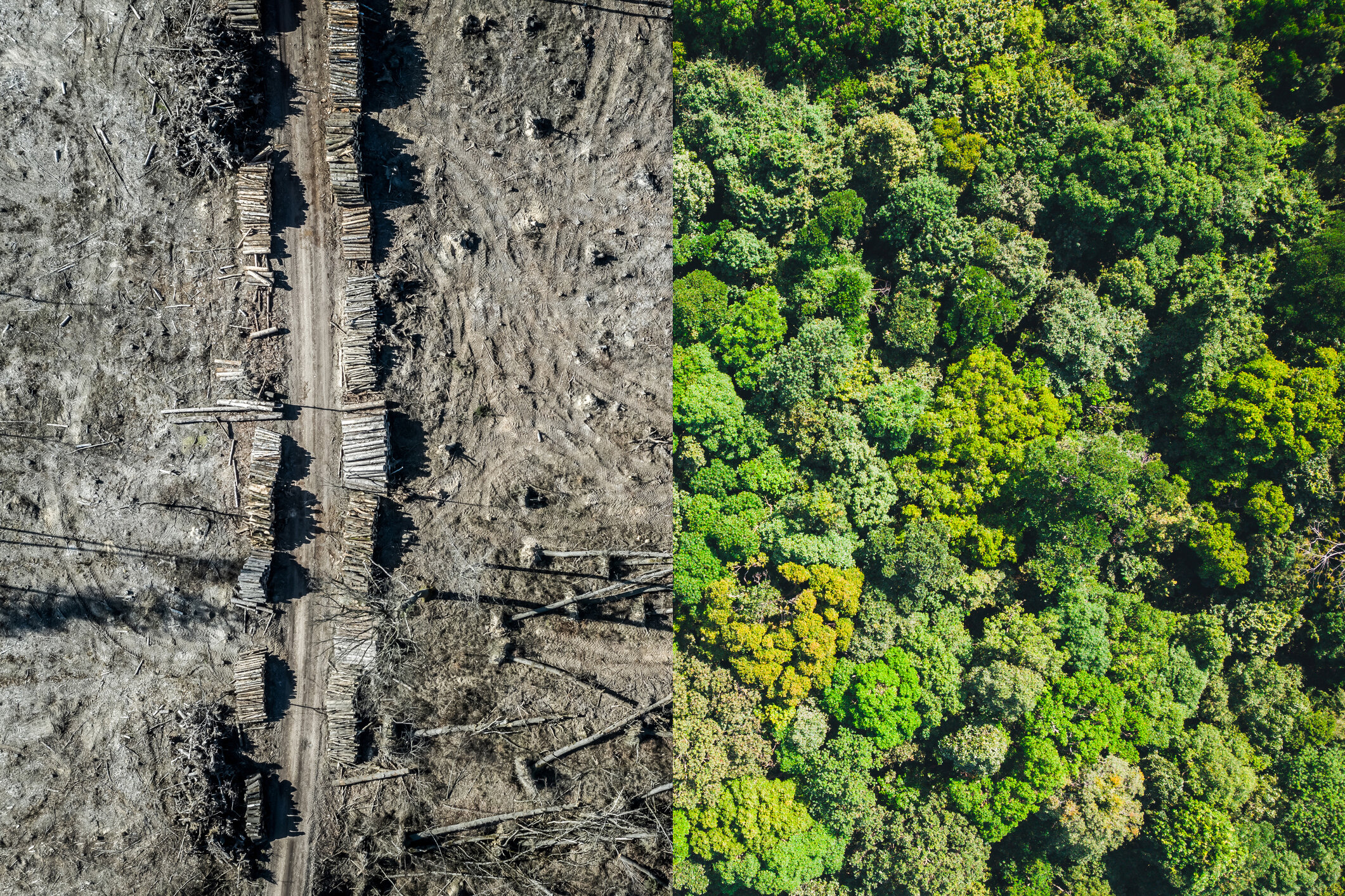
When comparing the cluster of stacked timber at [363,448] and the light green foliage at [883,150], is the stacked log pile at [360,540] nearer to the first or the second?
the cluster of stacked timber at [363,448]

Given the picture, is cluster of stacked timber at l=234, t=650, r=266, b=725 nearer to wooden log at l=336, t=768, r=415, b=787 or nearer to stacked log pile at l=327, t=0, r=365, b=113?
wooden log at l=336, t=768, r=415, b=787

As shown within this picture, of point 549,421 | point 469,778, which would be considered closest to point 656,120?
point 549,421

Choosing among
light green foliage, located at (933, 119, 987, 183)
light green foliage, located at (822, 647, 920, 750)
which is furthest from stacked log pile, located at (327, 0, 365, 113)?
light green foliage, located at (822, 647, 920, 750)

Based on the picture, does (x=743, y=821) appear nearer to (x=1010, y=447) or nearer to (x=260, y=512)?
(x=1010, y=447)

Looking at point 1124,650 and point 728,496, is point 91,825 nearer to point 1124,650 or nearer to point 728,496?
point 728,496

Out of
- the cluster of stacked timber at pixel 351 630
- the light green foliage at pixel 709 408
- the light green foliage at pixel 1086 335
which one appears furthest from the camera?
the light green foliage at pixel 1086 335

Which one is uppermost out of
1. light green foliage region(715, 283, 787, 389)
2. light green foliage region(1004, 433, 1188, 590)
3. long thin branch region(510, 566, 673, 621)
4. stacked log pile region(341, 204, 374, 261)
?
stacked log pile region(341, 204, 374, 261)

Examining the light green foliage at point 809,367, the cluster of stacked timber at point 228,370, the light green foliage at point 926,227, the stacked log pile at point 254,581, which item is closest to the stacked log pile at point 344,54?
the cluster of stacked timber at point 228,370
